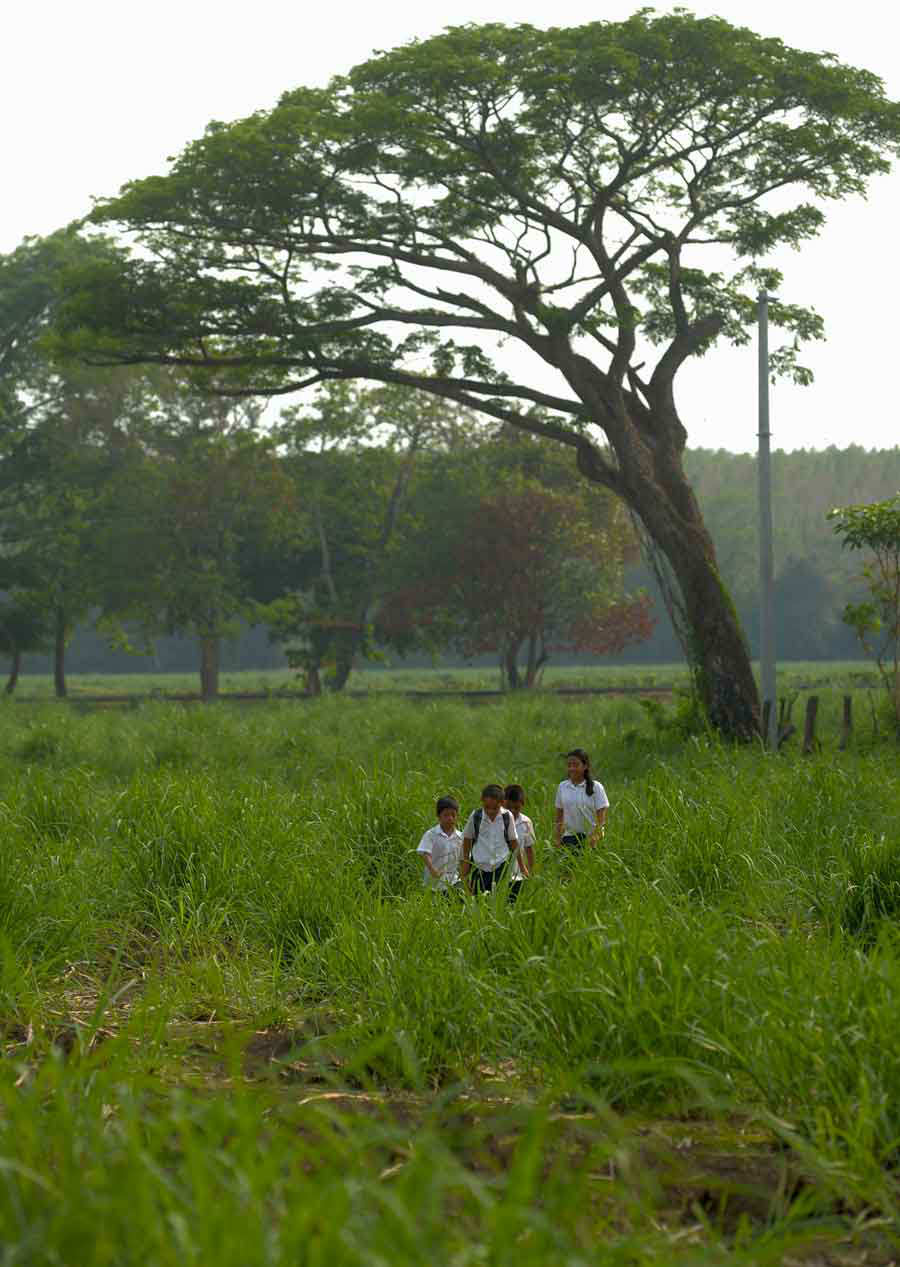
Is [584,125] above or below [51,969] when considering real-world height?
above

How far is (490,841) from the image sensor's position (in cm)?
797

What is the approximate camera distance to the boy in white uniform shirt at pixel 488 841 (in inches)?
310

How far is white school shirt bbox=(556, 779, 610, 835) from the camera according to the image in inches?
358

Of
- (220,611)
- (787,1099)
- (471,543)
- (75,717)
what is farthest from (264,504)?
(787,1099)

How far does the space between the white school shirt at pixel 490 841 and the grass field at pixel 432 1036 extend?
37cm

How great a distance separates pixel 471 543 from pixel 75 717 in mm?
18740

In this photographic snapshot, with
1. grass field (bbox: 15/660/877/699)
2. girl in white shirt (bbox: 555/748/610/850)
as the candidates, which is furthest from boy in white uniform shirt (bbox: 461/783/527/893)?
grass field (bbox: 15/660/877/699)

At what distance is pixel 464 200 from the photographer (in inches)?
819

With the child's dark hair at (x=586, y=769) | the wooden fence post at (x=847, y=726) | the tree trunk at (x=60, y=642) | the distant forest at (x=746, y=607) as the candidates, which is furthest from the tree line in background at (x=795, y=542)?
the child's dark hair at (x=586, y=769)

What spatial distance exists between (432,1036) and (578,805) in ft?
13.6

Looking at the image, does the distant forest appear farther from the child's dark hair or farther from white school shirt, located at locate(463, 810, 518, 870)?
white school shirt, located at locate(463, 810, 518, 870)

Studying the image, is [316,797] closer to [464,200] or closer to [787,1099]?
[787,1099]

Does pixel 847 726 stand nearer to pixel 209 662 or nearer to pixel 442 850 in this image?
pixel 442 850

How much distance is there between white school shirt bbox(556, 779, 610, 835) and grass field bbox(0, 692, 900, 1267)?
18cm
